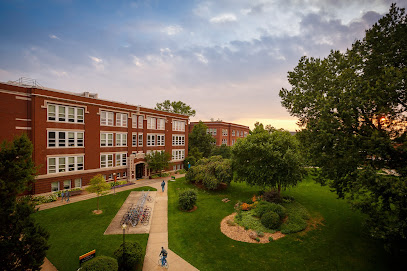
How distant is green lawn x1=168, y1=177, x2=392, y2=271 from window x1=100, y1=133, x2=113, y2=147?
17.6 metres

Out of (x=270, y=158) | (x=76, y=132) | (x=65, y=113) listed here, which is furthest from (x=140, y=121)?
(x=270, y=158)

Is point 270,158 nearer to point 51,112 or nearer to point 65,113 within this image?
point 65,113

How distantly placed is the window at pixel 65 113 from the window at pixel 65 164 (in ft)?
16.8

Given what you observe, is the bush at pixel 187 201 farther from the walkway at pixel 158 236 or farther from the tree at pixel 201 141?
the tree at pixel 201 141

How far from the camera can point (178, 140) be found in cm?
4428

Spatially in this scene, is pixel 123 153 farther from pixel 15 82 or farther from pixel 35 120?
pixel 15 82

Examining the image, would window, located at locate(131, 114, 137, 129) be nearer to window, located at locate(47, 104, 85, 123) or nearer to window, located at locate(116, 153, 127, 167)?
window, located at locate(116, 153, 127, 167)

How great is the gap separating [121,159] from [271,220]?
85.2ft

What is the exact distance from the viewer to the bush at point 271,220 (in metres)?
15.9

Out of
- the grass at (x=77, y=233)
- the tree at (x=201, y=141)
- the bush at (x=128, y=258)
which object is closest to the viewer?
the bush at (x=128, y=258)

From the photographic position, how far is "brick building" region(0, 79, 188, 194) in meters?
22.1

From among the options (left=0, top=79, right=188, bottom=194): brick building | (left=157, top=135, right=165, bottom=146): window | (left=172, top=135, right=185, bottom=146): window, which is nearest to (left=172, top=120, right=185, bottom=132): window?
(left=172, top=135, right=185, bottom=146): window

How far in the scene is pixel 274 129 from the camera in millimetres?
22891

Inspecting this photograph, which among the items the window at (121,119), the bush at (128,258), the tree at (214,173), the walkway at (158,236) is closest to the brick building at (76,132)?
the window at (121,119)
